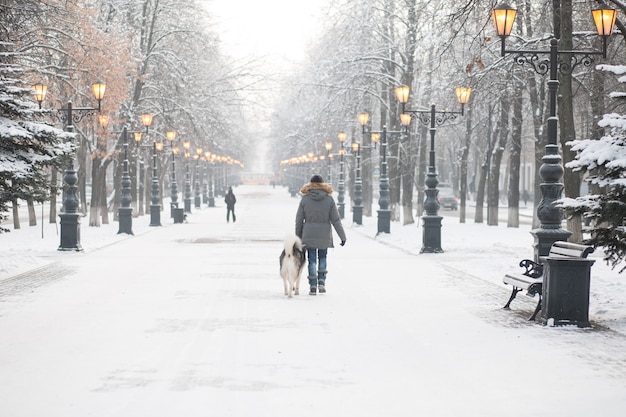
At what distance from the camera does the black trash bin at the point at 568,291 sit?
36.3 feet

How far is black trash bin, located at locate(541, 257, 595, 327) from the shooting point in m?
11.1

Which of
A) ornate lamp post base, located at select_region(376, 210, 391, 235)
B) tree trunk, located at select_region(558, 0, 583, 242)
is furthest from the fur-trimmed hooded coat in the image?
ornate lamp post base, located at select_region(376, 210, 391, 235)

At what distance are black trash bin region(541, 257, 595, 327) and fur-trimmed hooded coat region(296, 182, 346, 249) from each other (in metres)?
3.94

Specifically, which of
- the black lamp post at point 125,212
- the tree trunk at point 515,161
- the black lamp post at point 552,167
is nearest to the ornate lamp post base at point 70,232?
the black lamp post at point 125,212

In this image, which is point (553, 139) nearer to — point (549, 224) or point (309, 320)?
point (549, 224)

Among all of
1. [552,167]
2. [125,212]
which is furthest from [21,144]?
[125,212]

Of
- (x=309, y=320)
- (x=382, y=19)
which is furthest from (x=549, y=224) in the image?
(x=382, y=19)

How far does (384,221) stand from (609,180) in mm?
20956

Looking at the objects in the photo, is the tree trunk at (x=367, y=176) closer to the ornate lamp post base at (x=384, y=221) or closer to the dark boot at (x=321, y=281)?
the ornate lamp post base at (x=384, y=221)

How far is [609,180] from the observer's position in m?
11.2

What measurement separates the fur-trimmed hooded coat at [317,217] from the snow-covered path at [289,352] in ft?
2.79

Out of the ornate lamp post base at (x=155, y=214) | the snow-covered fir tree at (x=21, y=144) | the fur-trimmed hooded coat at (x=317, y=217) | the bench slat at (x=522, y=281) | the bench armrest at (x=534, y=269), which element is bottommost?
the ornate lamp post base at (x=155, y=214)

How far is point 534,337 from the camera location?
10352 mm

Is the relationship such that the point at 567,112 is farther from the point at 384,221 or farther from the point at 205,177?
the point at 205,177
